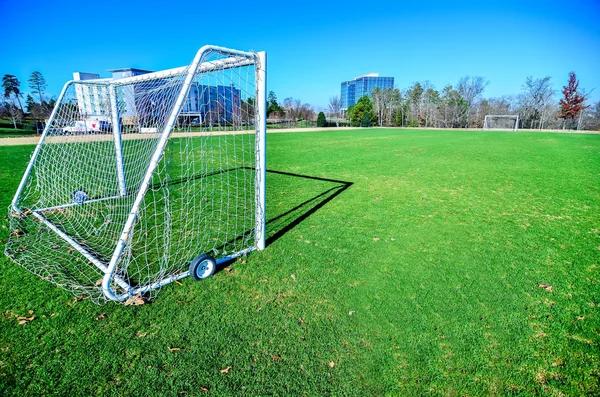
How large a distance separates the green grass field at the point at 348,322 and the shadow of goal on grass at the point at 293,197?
0.16 m

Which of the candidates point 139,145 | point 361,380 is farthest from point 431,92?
point 361,380

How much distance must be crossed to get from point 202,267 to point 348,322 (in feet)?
6.17

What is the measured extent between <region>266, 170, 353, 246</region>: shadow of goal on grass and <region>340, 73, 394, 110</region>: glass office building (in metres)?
166

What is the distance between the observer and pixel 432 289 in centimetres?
369

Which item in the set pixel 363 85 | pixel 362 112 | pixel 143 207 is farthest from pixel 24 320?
pixel 363 85

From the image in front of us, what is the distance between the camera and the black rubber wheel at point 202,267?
3.76 m

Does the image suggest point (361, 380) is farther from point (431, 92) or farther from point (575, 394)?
point (431, 92)

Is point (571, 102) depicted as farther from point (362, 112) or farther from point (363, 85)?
point (363, 85)

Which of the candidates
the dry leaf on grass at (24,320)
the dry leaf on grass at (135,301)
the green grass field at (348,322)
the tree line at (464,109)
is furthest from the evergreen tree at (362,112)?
the dry leaf on grass at (24,320)

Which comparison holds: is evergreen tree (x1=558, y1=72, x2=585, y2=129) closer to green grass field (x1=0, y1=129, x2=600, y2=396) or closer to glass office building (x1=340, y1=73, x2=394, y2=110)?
green grass field (x1=0, y1=129, x2=600, y2=396)

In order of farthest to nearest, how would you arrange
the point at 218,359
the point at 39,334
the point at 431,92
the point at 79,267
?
the point at 431,92
the point at 79,267
the point at 39,334
the point at 218,359

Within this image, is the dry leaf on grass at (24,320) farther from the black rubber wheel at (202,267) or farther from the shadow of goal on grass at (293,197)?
the shadow of goal on grass at (293,197)

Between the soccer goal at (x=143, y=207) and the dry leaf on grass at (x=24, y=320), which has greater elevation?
the soccer goal at (x=143, y=207)

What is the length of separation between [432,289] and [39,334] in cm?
400
